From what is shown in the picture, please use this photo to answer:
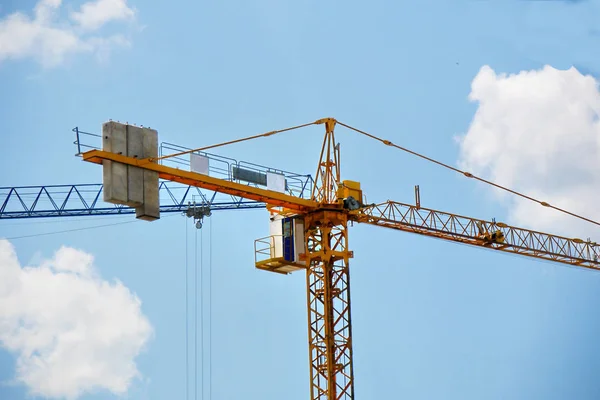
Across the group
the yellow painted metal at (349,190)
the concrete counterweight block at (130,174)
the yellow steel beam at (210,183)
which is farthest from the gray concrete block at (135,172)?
the yellow painted metal at (349,190)

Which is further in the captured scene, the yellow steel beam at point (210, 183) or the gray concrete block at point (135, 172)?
the gray concrete block at point (135, 172)

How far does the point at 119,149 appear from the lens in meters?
67.9

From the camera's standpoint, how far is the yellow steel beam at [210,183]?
67375mm

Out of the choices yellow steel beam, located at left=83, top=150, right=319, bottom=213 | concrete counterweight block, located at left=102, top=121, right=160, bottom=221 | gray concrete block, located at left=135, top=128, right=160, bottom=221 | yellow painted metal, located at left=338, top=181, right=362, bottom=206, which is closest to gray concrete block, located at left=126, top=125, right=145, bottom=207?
concrete counterweight block, located at left=102, top=121, right=160, bottom=221

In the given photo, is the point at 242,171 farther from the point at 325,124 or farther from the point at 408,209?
the point at 408,209

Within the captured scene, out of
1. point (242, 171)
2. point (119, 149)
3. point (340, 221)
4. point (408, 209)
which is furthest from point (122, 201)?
point (408, 209)

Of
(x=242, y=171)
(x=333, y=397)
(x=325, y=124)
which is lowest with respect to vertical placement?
(x=333, y=397)

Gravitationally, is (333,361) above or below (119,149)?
below

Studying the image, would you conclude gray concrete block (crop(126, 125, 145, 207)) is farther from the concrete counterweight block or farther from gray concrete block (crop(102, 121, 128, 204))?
gray concrete block (crop(102, 121, 128, 204))

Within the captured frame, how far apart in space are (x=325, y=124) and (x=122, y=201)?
19.1m

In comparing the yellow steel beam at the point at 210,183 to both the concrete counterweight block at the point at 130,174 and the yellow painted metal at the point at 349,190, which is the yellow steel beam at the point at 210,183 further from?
the yellow painted metal at the point at 349,190

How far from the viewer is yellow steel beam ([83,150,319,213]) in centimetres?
6738

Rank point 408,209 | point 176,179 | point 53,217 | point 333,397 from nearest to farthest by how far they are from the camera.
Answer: point 176,179 < point 333,397 < point 408,209 < point 53,217

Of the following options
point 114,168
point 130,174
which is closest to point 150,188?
point 130,174
